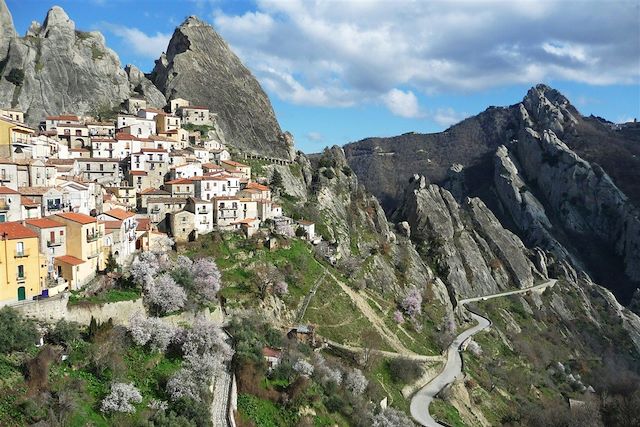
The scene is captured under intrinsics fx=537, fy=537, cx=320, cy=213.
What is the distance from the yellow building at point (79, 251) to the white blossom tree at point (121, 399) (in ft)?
35.0

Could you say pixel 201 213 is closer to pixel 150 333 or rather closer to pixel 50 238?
pixel 50 238

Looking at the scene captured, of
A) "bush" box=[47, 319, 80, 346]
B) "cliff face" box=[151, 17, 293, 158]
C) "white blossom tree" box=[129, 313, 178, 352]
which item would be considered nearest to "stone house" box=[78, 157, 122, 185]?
"white blossom tree" box=[129, 313, 178, 352]

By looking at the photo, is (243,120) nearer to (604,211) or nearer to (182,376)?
(182,376)

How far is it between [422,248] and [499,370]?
1349 inches

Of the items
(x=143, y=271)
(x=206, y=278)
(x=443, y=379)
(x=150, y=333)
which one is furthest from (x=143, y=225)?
(x=443, y=379)

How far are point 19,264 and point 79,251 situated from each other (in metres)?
5.32

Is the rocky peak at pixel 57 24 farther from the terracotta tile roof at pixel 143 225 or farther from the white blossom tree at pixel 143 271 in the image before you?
the white blossom tree at pixel 143 271

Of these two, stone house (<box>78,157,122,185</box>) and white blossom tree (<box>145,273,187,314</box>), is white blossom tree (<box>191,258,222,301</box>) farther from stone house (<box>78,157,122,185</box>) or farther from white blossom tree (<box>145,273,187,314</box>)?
stone house (<box>78,157,122,185</box>)

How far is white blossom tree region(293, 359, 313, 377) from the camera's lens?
135 ft

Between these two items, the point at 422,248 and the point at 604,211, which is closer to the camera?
the point at 422,248

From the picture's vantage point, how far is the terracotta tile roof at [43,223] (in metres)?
37.4

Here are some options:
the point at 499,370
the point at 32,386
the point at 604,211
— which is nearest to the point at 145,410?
the point at 32,386

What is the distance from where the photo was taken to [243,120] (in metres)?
103

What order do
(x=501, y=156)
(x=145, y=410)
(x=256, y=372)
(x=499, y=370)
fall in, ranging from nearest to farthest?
(x=145, y=410), (x=256, y=372), (x=499, y=370), (x=501, y=156)
